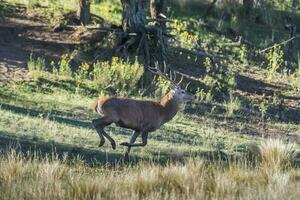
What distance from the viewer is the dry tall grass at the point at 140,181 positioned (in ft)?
33.7

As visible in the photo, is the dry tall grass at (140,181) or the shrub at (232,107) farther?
the shrub at (232,107)

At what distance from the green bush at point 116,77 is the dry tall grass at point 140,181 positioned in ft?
23.0

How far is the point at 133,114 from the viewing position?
13609mm

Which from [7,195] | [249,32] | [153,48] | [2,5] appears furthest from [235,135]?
[249,32]

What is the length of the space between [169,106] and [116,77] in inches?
214

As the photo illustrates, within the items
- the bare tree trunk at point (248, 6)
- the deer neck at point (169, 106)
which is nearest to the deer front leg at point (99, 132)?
the deer neck at point (169, 106)

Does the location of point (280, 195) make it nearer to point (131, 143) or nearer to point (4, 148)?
point (131, 143)

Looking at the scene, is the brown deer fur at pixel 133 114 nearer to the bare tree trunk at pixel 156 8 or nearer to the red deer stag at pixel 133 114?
the red deer stag at pixel 133 114

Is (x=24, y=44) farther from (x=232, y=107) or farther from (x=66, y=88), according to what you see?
(x=232, y=107)

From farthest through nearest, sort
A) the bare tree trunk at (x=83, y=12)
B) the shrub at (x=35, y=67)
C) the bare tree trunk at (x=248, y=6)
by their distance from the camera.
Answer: the bare tree trunk at (x=248, y=6) → the bare tree trunk at (x=83, y=12) → the shrub at (x=35, y=67)

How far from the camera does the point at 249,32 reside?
29.8 meters

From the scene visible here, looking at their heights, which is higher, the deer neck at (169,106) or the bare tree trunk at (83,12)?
the bare tree trunk at (83,12)

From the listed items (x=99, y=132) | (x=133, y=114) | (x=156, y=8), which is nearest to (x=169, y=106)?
(x=133, y=114)

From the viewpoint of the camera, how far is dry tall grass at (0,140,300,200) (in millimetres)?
10258
